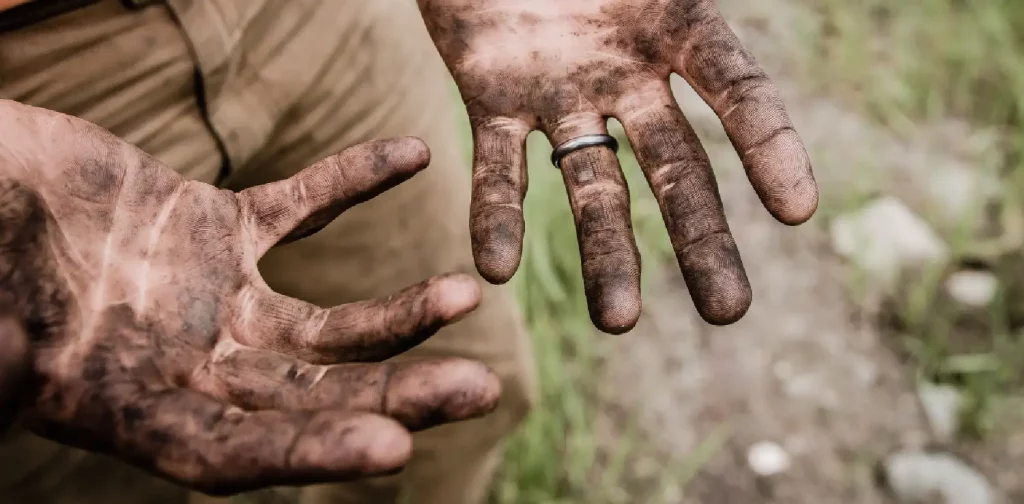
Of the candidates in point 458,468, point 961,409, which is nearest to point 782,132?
point 458,468

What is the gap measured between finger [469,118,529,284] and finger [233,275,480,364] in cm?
13

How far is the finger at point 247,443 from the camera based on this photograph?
1.91 ft

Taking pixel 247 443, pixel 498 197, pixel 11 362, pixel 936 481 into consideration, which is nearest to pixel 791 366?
pixel 936 481

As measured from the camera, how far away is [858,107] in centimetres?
214

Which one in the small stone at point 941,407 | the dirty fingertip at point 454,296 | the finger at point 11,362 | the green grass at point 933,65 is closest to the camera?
the finger at point 11,362

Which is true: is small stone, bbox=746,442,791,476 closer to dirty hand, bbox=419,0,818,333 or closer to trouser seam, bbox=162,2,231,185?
dirty hand, bbox=419,0,818,333

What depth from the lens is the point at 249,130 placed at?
95 centimetres

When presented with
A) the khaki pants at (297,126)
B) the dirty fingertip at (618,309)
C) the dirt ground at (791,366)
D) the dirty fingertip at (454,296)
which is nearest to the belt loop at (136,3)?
the khaki pants at (297,126)

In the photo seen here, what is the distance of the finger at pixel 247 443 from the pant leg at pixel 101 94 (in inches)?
11.7

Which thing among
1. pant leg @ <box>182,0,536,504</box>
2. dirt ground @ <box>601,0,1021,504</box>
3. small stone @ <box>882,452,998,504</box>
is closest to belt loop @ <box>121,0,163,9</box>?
pant leg @ <box>182,0,536,504</box>

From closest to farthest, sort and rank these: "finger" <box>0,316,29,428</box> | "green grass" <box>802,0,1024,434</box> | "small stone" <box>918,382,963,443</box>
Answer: "finger" <box>0,316,29,428</box> → "small stone" <box>918,382,963,443</box> → "green grass" <box>802,0,1024,434</box>

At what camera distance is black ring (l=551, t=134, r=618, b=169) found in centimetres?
91

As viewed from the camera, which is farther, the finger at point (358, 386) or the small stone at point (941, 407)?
the small stone at point (941, 407)

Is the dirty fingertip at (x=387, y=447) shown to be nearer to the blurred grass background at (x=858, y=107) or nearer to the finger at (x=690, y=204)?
the finger at (x=690, y=204)
